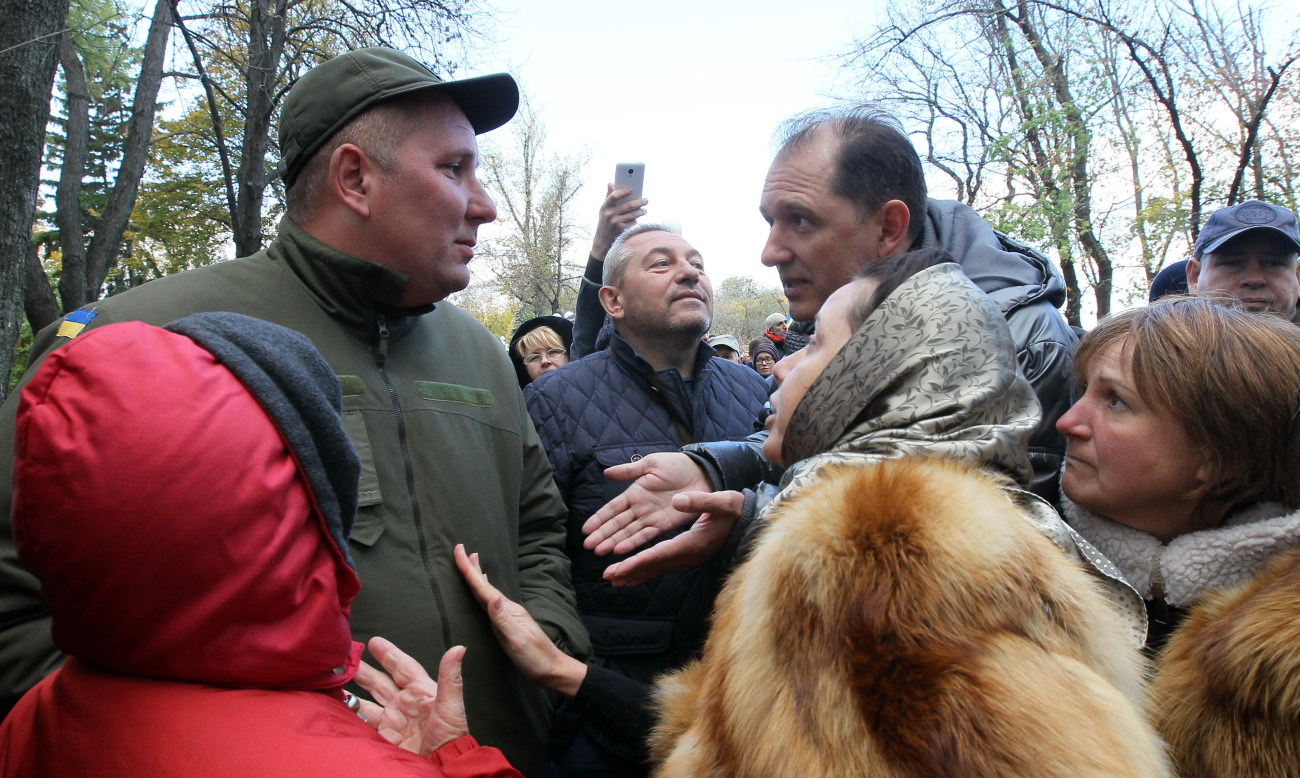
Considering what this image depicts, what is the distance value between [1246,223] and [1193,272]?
36 centimetres

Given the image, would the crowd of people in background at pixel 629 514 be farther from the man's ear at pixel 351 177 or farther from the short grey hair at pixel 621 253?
the short grey hair at pixel 621 253

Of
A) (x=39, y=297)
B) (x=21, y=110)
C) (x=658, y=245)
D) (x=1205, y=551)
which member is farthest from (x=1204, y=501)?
(x=39, y=297)

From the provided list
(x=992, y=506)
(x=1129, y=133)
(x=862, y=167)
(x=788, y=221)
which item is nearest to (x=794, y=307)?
(x=788, y=221)

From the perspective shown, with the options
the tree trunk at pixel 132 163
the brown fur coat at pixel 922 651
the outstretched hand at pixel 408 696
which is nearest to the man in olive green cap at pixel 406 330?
the outstretched hand at pixel 408 696

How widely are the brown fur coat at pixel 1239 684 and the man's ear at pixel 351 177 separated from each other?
2.02m

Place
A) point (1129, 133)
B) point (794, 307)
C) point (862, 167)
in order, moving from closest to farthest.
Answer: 1. point (862, 167)
2. point (794, 307)
3. point (1129, 133)

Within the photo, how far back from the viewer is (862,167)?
7.27ft

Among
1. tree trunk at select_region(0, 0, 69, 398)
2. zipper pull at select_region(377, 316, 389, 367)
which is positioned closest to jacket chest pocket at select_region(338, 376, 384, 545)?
zipper pull at select_region(377, 316, 389, 367)

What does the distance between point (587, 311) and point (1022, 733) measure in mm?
2980

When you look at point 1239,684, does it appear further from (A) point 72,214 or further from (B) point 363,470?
(A) point 72,214

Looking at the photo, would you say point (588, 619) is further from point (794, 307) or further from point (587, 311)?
point (587, 311)

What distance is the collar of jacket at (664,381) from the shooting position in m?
2.80

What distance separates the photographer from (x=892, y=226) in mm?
2242

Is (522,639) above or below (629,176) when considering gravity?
below
